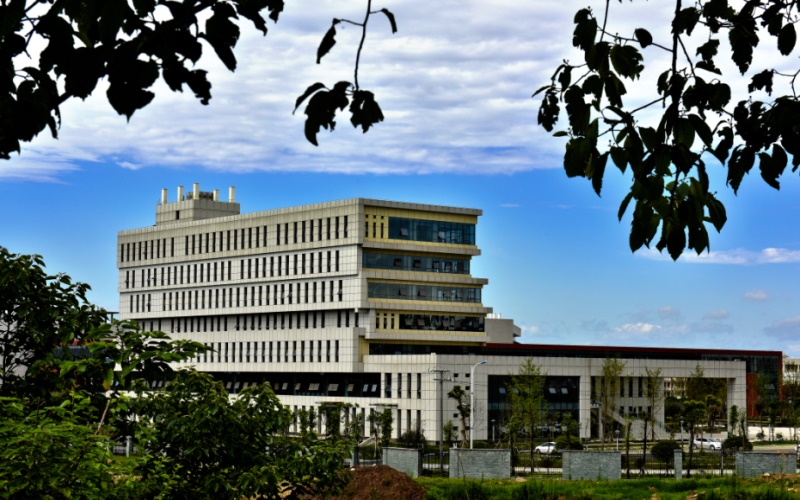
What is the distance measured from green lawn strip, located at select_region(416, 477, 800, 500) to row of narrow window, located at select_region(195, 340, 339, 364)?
5661 centimetres

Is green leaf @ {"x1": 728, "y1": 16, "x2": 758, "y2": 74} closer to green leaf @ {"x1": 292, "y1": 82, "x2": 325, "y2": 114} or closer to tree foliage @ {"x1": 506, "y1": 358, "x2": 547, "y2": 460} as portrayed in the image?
green leaf @ {"x1": 292, "y1": 82, "x2": 325, "y2": 114}

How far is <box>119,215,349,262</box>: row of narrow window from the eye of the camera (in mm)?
84688

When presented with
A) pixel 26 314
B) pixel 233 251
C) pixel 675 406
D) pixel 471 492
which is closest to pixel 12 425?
pixel 26 314

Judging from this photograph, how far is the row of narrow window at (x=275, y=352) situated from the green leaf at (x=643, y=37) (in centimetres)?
7667

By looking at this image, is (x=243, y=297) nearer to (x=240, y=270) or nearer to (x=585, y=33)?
(x=240, y=270)

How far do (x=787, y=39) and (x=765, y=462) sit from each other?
96.7 ft

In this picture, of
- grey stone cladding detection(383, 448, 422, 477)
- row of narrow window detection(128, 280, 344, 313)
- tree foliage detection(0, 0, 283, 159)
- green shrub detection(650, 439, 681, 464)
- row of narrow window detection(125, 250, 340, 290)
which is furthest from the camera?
row of narrow window detection(125, 250, 340, 290)

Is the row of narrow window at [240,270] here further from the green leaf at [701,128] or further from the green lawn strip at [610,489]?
the green leaf at [701,128]

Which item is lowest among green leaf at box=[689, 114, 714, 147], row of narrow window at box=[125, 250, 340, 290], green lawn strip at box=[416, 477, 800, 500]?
green lawn strip at box=[416, 477, 800, 500]

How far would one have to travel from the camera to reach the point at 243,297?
92312 millimetres

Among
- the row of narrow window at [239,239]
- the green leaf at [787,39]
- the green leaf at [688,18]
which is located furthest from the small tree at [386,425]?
the green leaf at [787,39]

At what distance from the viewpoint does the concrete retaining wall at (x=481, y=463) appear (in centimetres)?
3747

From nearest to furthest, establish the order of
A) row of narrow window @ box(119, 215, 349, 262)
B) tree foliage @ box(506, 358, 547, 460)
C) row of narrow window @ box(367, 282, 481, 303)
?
1. tree foliage @ box(506, 358, 547, 460)
2. row of narrow window @ box(367, 282, 481, 303)
3. row of narrow window @ box(119, 215, 349, 262)

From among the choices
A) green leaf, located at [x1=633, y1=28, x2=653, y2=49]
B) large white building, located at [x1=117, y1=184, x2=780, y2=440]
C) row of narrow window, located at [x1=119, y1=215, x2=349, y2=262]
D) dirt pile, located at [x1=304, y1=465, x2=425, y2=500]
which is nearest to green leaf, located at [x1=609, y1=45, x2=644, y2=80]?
green leaf, located at [x1=633, y1=28, x2=653, y2=49]
